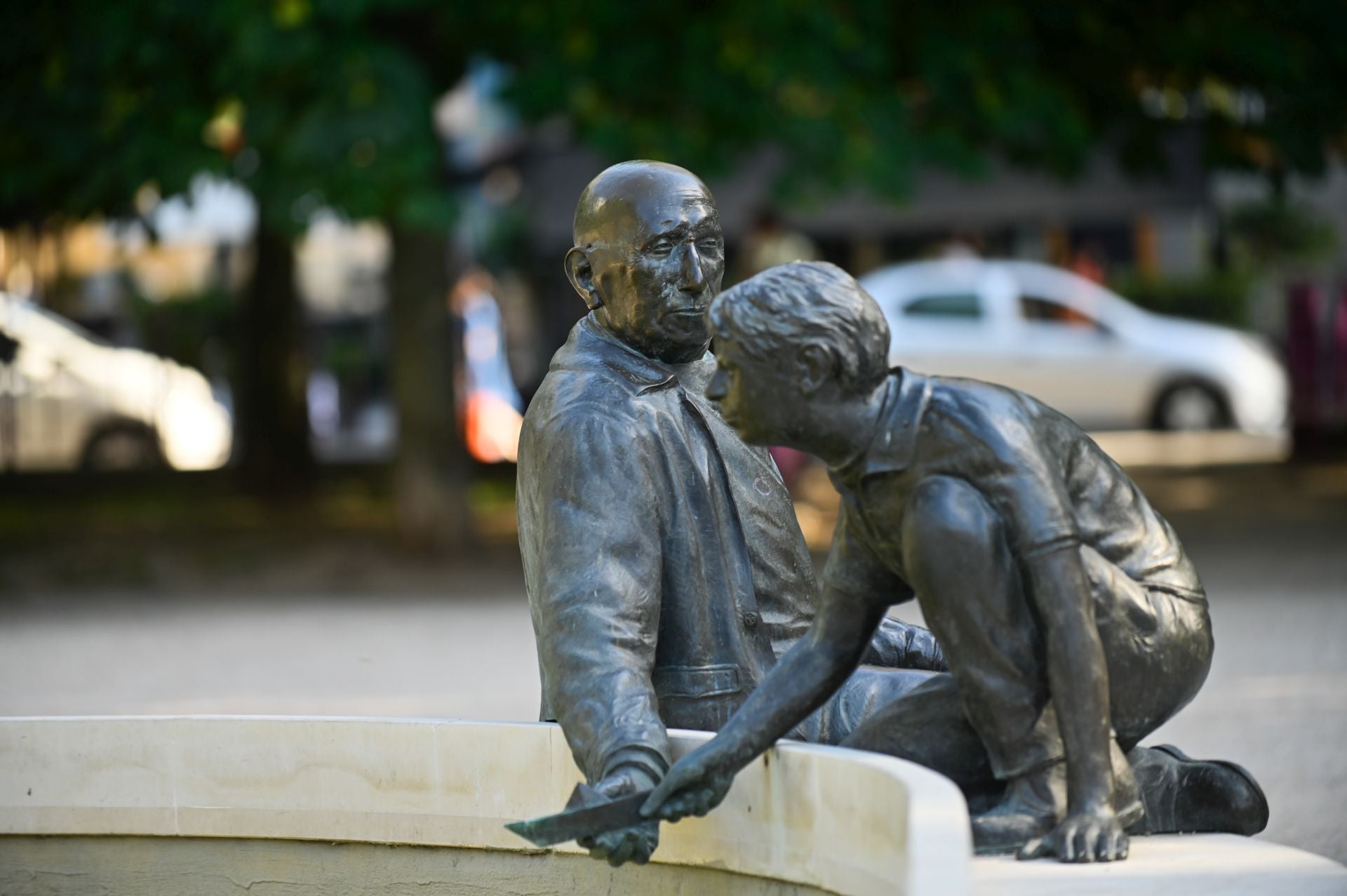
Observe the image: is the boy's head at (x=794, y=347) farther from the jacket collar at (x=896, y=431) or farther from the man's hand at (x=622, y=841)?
the man's hand at (x=622, y=841)

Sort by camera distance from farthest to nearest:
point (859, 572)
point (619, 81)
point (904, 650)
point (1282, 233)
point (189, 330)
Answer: point (1282, 233), point (189, 330), point (619, 81), point (904, 650), point (859, 572)

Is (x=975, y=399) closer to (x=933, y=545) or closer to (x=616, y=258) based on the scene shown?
(x=933, y=545)

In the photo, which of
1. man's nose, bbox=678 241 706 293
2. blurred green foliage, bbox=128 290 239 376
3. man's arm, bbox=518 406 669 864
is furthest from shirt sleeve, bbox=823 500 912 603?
blurred green foliage, bbox=128 290 239 376

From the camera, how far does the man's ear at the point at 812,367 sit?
3.07m

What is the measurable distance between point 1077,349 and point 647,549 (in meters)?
16.4

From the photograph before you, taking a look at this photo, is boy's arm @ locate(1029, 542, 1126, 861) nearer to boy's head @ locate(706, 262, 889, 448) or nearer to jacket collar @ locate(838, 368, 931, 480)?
jacket collar @ locate(838, 368, 931, 480)

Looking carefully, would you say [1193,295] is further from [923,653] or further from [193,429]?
[923,653]

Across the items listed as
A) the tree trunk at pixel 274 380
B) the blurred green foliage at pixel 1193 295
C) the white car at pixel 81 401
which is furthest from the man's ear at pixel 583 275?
the blurred green foliage at pixel 1193 295

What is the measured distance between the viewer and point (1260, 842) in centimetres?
322

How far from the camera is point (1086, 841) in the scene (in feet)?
9.89

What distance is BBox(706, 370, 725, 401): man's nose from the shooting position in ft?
10.3

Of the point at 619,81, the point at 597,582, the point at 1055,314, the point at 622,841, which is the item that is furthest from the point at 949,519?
the point at 1055,314

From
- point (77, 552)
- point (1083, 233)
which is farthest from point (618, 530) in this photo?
point (1083, 233)

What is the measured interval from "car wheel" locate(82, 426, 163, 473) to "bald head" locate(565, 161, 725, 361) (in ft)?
55.8
